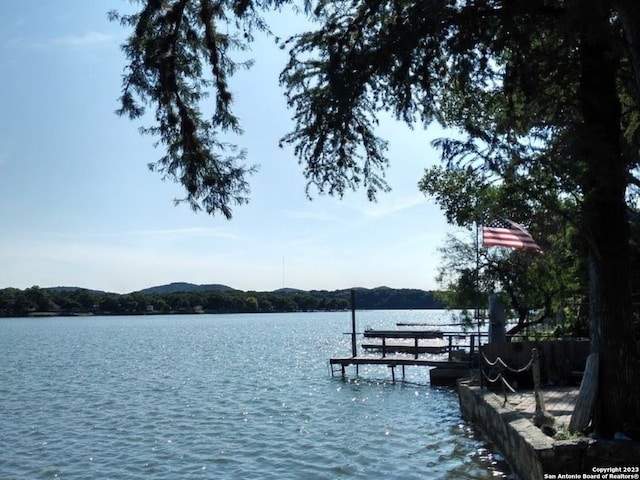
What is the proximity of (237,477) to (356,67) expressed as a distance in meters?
7.80

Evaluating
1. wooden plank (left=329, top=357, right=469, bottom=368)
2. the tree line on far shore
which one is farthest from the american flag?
the tree line on far shore

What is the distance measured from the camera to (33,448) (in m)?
14.8

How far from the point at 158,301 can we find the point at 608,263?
178m

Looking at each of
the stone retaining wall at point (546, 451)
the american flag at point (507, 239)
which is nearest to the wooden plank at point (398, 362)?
the american flag at point (507, 239)

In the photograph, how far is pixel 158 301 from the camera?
17825cm

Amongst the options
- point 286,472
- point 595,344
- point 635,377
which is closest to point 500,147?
Result: point 595,344

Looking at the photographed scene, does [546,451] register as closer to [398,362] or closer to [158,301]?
[398,362]

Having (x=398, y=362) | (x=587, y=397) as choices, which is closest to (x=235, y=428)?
(x=587, y=397)

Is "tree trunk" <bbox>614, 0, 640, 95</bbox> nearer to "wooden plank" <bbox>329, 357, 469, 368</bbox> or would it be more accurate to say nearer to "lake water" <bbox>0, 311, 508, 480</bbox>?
"lake water" <bbox>0, 311, 508, 480</bbox>

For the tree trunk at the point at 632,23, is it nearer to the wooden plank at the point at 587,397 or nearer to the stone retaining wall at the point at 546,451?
the wooden plank at the point at 587,397

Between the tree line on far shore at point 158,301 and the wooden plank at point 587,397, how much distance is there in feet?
429

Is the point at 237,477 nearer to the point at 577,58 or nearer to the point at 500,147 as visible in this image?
the point at 500,147

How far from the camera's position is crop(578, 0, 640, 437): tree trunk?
839 centimetres

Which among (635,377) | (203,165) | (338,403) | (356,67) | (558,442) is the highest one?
(356,67)
